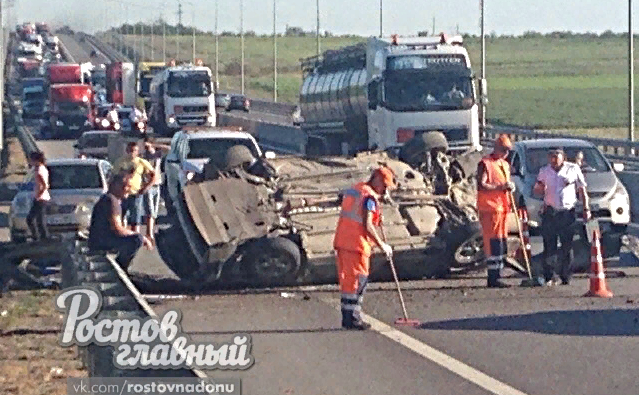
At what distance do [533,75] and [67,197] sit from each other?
11891cm

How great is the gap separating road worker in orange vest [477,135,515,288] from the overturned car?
0.79 m

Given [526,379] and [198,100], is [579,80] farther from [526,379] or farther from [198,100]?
[526,379]

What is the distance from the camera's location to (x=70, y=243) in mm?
16297

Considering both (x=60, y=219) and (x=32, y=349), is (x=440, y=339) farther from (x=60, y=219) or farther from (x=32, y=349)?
(x=60, y=219)

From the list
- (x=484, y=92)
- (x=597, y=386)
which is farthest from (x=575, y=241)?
(x=484, y=92)

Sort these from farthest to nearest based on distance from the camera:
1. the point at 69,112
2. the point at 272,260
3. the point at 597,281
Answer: the point at 69,112 < the point at 272,260 < the point at 597,281

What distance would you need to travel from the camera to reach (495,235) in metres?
18.8

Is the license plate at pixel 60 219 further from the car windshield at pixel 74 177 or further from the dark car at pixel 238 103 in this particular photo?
the dark car at pixel 238 103

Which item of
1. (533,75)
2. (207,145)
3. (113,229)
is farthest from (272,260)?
(533,75)

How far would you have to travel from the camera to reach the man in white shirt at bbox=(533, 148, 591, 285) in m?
19.2

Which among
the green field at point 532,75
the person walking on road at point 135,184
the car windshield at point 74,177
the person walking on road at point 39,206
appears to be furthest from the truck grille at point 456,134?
the green field at point 532,75

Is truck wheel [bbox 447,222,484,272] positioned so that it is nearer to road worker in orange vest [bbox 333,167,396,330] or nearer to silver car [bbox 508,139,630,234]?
silver car [bbox 508,139,630,234]

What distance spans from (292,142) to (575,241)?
Result: 116 ft

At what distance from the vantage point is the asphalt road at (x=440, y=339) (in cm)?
1241
